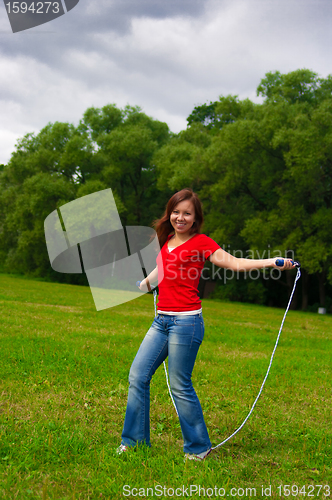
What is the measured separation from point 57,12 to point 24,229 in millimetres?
29890

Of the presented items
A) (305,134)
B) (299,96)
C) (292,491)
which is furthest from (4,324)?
(299,96)

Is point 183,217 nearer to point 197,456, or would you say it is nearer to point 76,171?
point 197,456

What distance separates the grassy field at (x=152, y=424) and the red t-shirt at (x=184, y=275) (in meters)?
1.32

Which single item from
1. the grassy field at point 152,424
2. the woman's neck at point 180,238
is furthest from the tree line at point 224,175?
the woman's neck at point 180,238

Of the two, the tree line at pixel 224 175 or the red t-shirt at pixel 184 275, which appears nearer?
the red t-shirt at pixel 184 275

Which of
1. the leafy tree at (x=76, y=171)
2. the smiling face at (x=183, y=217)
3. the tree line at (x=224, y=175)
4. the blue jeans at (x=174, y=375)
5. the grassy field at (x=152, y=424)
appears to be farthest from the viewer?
the leafy tree at (x=76, y=171)

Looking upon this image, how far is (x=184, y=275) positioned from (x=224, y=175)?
1046 inches

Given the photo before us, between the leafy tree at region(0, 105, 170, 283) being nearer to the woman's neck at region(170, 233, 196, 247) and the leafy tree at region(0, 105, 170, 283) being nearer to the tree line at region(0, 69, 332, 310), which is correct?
the tree line at region(0, 69, 332, 310)

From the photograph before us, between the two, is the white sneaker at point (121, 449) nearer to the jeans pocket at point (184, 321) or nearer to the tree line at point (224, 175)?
the jeans pocket at point (184, 321)

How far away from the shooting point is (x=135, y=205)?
3803 cm

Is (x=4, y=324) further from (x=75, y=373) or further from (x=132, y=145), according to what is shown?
(x=132, y=145)

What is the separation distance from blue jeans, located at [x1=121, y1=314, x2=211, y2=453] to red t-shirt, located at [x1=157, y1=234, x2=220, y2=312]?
4.4 inches

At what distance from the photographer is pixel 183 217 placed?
148 inches

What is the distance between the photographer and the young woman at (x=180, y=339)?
3523mm
